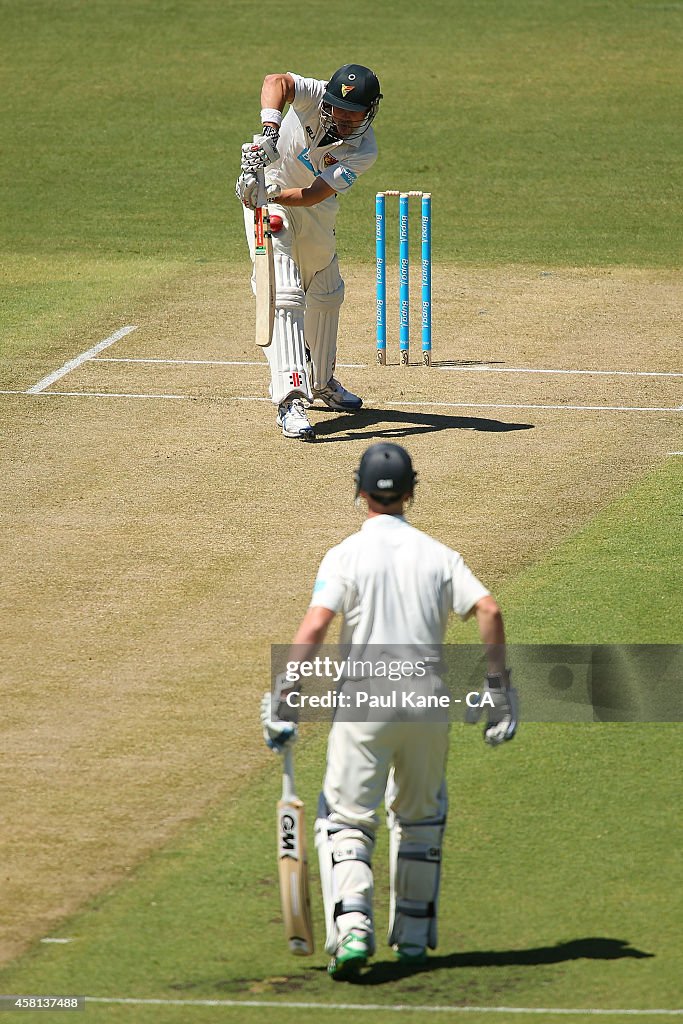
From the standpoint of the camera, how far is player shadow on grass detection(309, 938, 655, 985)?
558cm

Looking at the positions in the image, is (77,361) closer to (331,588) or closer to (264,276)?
(264,276)

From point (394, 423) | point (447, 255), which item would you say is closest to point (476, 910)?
point (394, 423)

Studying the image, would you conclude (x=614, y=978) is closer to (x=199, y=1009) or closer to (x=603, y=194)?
(x=199, y=1009)

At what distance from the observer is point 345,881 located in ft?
18.0

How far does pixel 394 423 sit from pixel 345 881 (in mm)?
7216

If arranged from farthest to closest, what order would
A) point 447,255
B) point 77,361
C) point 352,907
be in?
point 447,255, point 77,361, point 352,907

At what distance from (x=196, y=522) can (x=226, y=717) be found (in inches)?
112

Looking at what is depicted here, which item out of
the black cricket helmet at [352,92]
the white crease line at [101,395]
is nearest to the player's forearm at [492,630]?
the black cricket helmet at [352,92]

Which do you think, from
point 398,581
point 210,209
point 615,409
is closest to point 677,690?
point 398,581

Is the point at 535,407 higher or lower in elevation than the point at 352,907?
higher

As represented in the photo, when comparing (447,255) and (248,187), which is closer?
(248,187)

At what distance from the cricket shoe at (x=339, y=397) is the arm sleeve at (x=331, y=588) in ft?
23.6

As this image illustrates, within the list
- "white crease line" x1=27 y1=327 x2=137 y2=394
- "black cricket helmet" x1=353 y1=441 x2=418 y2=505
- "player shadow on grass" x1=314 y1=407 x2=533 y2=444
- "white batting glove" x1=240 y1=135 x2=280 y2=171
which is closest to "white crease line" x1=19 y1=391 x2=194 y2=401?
"white crease line" x1=27 y1=327 x2=137 y2=394

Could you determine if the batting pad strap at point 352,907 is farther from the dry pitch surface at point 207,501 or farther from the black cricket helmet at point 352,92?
the black cricket helmet at point 352,92
